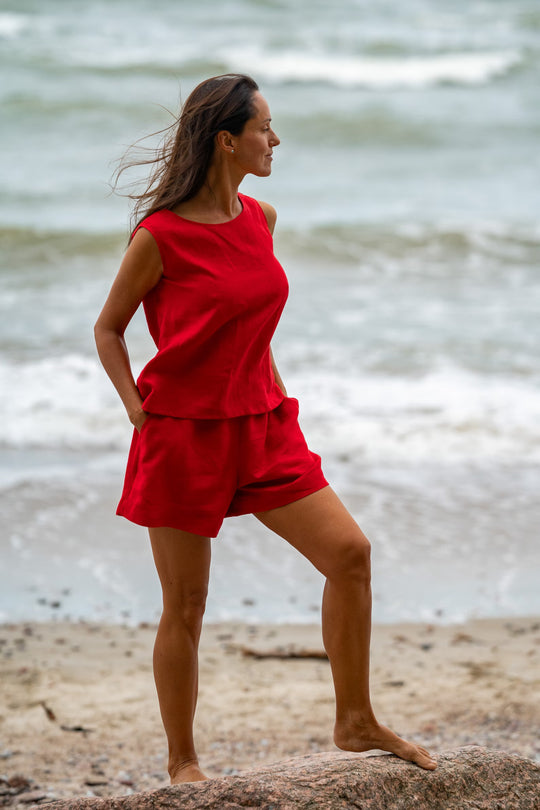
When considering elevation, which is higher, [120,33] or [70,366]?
[120,33]

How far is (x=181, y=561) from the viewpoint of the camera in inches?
104

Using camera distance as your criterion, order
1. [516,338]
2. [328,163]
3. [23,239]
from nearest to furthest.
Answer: [516,338] < [23,239] < [328,163]

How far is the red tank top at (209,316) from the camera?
255 cm

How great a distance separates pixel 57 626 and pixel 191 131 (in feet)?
10.1

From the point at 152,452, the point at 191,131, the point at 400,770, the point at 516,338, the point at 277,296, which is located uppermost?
the point at 191,131

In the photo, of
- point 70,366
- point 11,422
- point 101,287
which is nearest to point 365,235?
point 101,287

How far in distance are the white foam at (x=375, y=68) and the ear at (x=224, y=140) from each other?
21323 mm

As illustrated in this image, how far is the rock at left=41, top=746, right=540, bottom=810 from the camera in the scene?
8.47 feet

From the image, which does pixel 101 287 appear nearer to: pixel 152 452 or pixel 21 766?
pixel 21 766

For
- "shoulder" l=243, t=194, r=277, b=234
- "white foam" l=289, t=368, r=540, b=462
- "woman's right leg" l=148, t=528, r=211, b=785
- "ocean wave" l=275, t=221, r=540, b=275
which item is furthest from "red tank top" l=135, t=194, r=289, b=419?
Result: "ocean wave" l=275, t=221, r=540, b=275

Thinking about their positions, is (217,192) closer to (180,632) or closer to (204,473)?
(204,473)

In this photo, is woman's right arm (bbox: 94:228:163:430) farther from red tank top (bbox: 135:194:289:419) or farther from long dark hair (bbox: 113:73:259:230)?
long dark hair (bbox: 113:73:259:230)

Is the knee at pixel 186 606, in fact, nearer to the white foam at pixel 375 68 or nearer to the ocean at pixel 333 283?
the ocean at pixel 333 283

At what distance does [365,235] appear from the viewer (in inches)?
559
